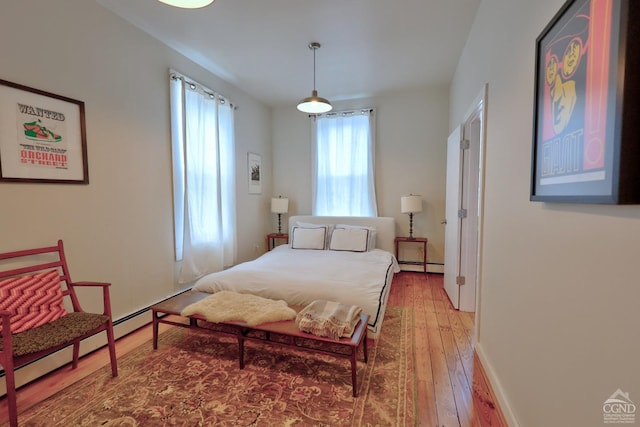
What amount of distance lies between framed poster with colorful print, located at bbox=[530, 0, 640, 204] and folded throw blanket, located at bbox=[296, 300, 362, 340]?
1271mm

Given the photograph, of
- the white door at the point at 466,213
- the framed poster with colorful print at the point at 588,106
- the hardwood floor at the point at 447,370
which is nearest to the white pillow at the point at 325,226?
the hardwood floor at the point at 447,370

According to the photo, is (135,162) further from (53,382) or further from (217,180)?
(53,382)

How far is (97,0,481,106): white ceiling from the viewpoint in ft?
7.86

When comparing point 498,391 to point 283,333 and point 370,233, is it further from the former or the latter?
point 370,233

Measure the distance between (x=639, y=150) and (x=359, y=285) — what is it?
1.96m

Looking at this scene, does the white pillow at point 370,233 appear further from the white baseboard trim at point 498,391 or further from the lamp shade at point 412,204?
the white baseboard trim at point 498,391

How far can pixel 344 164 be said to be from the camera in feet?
15.5

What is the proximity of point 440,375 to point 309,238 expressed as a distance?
2.51 m

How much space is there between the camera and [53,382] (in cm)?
192

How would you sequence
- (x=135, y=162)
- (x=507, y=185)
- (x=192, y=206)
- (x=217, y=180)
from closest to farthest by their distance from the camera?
(x=507, y=185) → (x=135, y=162) → (x=192, y=206) → (x=217, y=180)

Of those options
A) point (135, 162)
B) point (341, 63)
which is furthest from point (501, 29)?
point (135, 162)

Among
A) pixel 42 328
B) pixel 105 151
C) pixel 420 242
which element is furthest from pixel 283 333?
pixel 420 242

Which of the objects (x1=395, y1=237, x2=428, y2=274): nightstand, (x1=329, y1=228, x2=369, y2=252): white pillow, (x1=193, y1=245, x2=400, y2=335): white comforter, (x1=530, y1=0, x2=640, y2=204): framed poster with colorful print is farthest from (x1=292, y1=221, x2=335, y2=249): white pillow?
(x1=530, y1=0, x2=640, y2=204): framed poster with colorful print

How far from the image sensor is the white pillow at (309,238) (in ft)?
13.4
